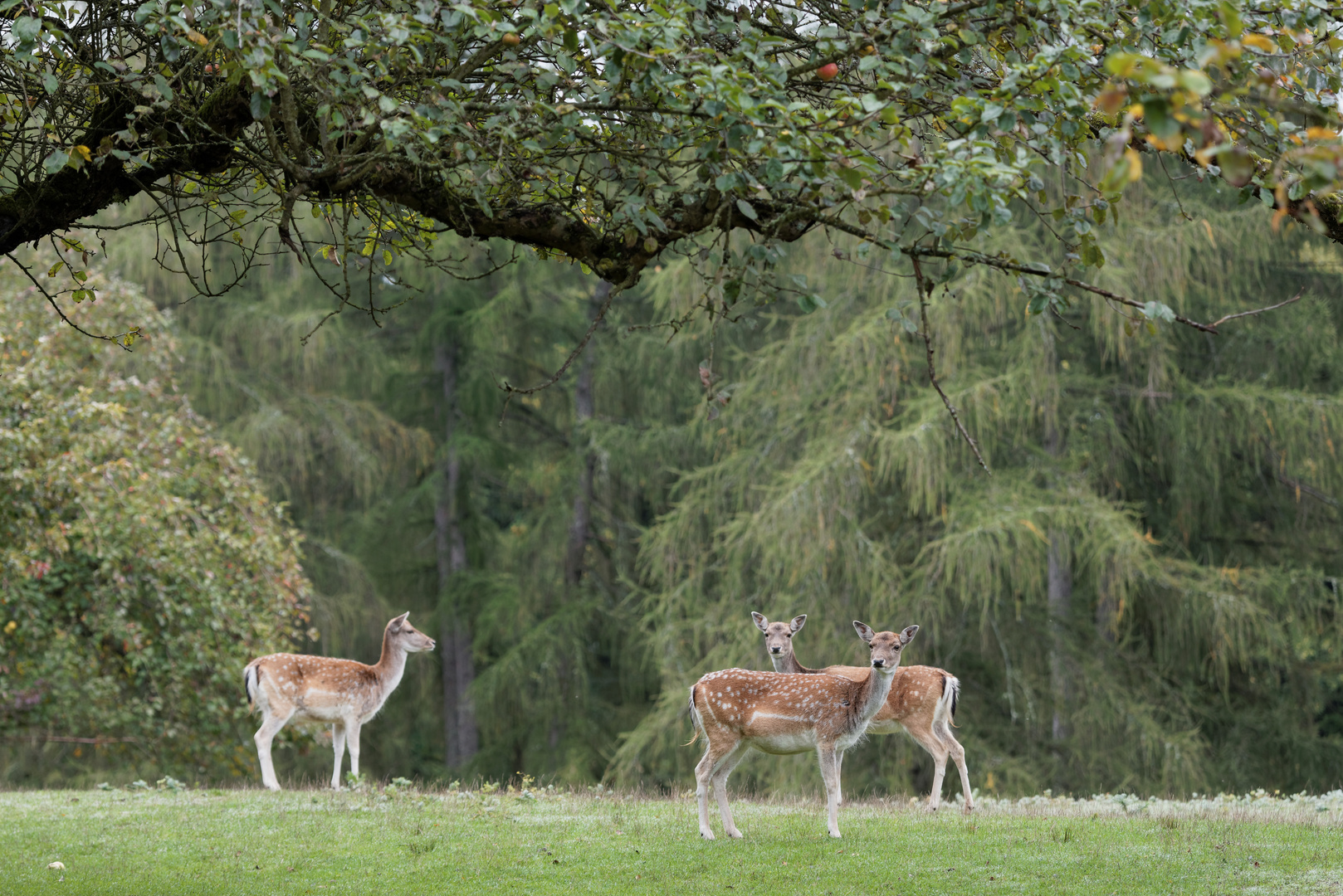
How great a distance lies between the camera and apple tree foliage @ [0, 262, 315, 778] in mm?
13180

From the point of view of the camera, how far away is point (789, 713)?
8016mm

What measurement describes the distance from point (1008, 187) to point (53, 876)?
633 centimetres

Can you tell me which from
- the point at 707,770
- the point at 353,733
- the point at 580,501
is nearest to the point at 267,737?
the point at 353,733

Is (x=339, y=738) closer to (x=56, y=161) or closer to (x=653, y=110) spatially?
(x=56, y=161)

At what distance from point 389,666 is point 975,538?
6.82 meters

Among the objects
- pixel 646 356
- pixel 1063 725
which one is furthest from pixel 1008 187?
pixel 646 356

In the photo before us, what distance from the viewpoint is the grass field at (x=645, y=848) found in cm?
704

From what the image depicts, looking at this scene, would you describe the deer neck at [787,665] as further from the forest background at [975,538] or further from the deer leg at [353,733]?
the forest background at [975,538]

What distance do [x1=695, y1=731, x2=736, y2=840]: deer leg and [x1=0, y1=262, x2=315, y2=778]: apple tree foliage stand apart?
749 cm

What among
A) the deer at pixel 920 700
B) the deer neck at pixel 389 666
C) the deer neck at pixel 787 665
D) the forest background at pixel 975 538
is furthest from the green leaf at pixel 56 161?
the forest background at pixel 975 538

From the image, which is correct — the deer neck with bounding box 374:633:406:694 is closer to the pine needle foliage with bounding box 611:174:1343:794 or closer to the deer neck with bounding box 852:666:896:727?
the pine needle foliage with bounding box 611:174:1343:794

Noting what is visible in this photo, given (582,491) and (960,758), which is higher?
(582,491)

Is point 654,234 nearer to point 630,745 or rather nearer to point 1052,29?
point 1052,29

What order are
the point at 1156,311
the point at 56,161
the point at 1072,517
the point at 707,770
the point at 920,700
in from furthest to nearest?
the point at 1072,517
the point at 920,700
the point at 707,770
the point at 56,161
the point at 1156,311
